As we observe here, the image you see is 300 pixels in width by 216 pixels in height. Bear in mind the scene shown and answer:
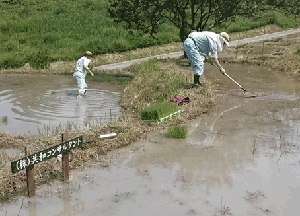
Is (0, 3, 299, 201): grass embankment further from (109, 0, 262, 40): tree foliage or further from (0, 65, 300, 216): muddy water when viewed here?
(109, 0, 262, 40): tree foliage

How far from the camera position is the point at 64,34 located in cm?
2058

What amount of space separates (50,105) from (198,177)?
5.05 m

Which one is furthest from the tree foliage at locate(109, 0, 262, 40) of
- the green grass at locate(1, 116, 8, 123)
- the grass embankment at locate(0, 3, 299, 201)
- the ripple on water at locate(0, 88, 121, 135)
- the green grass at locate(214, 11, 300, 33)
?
the green grass at locate(214, 11, 300, 33)

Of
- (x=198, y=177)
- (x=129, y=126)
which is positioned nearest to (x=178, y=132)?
(x=129, y=126)

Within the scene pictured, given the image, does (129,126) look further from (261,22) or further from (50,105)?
(261,22)

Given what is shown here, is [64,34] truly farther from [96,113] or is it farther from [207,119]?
[207,119]

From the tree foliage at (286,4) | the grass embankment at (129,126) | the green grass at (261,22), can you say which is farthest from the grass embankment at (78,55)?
the tree foliage at (286,4)

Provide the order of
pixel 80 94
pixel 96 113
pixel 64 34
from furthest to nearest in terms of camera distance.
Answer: pixel 64 34, pixel 80 94, pixel 96 113

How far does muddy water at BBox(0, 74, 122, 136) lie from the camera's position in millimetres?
8531

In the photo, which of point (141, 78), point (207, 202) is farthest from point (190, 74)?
point (207, 202)

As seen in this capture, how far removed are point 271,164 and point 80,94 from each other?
18.6 feet

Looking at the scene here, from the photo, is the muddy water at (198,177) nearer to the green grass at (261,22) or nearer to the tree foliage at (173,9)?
the tree foliage at (173,9)

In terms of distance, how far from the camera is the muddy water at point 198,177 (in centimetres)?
521

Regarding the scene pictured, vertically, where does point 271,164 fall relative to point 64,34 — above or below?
below
